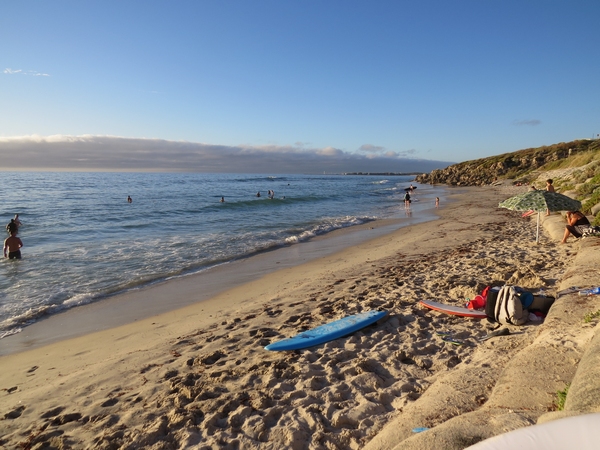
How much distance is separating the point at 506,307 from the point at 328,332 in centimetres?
276

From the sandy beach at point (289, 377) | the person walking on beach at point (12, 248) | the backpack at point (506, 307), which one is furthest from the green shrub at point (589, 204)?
the person walking on beach at point (12, 248)

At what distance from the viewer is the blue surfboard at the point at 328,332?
524 centimetres

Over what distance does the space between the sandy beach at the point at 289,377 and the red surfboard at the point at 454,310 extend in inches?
4.4

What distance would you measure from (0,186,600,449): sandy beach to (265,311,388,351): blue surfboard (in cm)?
16

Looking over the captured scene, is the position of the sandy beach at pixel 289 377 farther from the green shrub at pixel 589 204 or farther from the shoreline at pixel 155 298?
the green shrub at pixel 589 204

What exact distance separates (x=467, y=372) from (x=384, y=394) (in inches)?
39.4

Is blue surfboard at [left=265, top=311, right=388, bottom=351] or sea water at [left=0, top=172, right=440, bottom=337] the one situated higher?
blue surfboard at [left=265, top=311, right=388, bottom=351]

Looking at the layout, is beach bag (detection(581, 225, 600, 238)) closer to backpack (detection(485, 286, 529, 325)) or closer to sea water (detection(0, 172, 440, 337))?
backpack (detection(485, 286, 529, 325))

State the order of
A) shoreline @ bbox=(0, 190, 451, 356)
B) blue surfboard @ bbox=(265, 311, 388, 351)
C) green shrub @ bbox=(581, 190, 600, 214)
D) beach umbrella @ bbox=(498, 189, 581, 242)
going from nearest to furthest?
blue surfboard @ bbox=(265, 311, 388, 351) < shoreline @ bbox=(0, 190, 451, 356) < beach umbrella @ bbox=(498, 189, 581, 242) < green shrub @ bbox=(581, 190, 600, 214)

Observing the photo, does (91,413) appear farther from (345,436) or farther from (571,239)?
(571,239)

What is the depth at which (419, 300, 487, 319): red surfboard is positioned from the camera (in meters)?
5.91

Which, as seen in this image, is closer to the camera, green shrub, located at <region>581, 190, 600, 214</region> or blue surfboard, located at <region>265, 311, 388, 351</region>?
blue surfboard, located at <region>265, 311, 388, 351</region>

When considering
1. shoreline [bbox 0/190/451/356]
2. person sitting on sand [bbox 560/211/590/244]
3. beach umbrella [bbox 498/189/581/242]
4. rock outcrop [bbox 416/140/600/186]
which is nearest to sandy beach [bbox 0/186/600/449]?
shoreline [bbox 0/190/451/356]

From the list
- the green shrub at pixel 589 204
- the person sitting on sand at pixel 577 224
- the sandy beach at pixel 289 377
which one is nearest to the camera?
the sandy beach at pixel 289 377
